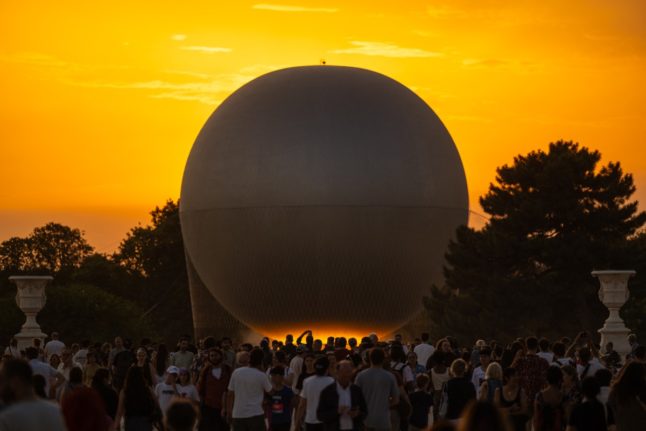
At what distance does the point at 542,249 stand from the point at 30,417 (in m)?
40.7

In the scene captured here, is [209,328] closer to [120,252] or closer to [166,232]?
[166,232]

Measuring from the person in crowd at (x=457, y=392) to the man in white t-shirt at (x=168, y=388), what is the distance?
3121 mm

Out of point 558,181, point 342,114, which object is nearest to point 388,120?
point 342,114

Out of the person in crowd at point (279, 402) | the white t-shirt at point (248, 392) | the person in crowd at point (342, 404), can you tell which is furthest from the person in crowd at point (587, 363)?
Answer: the white t-shirt at point (248, 392)

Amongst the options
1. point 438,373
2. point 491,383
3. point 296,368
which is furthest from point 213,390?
point 491,383

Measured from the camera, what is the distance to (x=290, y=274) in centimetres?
5972

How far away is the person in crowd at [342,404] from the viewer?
15398 mm

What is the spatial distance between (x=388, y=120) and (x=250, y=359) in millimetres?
42526

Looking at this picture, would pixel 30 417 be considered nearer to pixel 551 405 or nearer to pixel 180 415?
pixel 180 415

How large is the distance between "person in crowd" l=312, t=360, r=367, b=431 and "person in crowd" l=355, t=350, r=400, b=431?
222 millimetres

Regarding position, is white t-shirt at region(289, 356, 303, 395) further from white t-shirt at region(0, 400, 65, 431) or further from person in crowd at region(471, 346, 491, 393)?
white t-shirt at region(0, 400, 65, 431)

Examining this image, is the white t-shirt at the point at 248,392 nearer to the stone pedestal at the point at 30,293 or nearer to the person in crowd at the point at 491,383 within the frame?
the person in crowd at the point at 491,383

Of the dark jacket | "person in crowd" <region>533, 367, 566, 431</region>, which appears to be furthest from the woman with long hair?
the dark jacket

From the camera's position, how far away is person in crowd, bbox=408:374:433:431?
1836 centimetres
